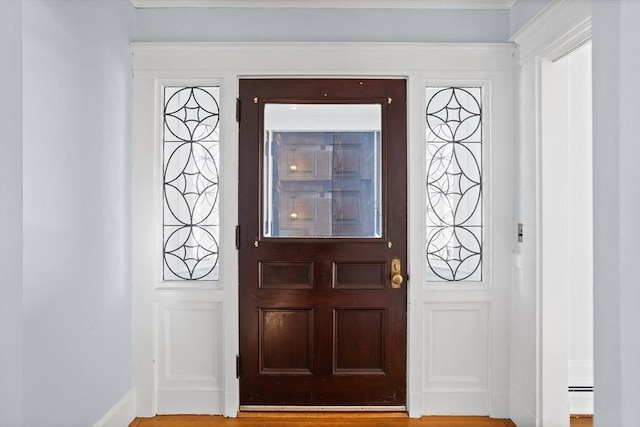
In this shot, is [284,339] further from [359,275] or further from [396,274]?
[396,274]

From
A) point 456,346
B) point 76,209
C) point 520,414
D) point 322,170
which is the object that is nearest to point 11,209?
point 76,209

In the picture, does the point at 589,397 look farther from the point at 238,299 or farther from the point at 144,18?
the point at 144,18

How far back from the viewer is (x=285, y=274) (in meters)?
2.96

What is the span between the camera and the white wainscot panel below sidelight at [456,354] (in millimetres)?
2928

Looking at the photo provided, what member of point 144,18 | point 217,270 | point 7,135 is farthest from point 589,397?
point 144,18

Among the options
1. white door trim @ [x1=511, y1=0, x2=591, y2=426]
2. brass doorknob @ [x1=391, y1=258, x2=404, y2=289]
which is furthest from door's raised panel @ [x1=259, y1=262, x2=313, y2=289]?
white door trim @ [x1=511, y1=0, x2=591, y2=426]

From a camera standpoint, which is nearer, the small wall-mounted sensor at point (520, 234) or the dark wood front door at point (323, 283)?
the small wall-mounted sensor at point (520, 234)

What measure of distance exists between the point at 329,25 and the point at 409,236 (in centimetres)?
139

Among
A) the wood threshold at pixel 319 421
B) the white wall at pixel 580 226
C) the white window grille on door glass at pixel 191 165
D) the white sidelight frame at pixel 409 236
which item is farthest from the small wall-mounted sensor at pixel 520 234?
the white window grille on door glass at pixel 191 165

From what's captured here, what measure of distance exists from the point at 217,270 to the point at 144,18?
1631mm

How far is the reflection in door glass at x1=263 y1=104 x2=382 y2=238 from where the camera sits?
2.96 metres


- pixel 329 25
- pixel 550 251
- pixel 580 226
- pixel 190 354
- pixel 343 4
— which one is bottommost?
pixel 190 354

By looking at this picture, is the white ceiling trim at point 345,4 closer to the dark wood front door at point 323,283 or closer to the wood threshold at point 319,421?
the dark wood front door at point 323,283

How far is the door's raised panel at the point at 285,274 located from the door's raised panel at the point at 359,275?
18cm
